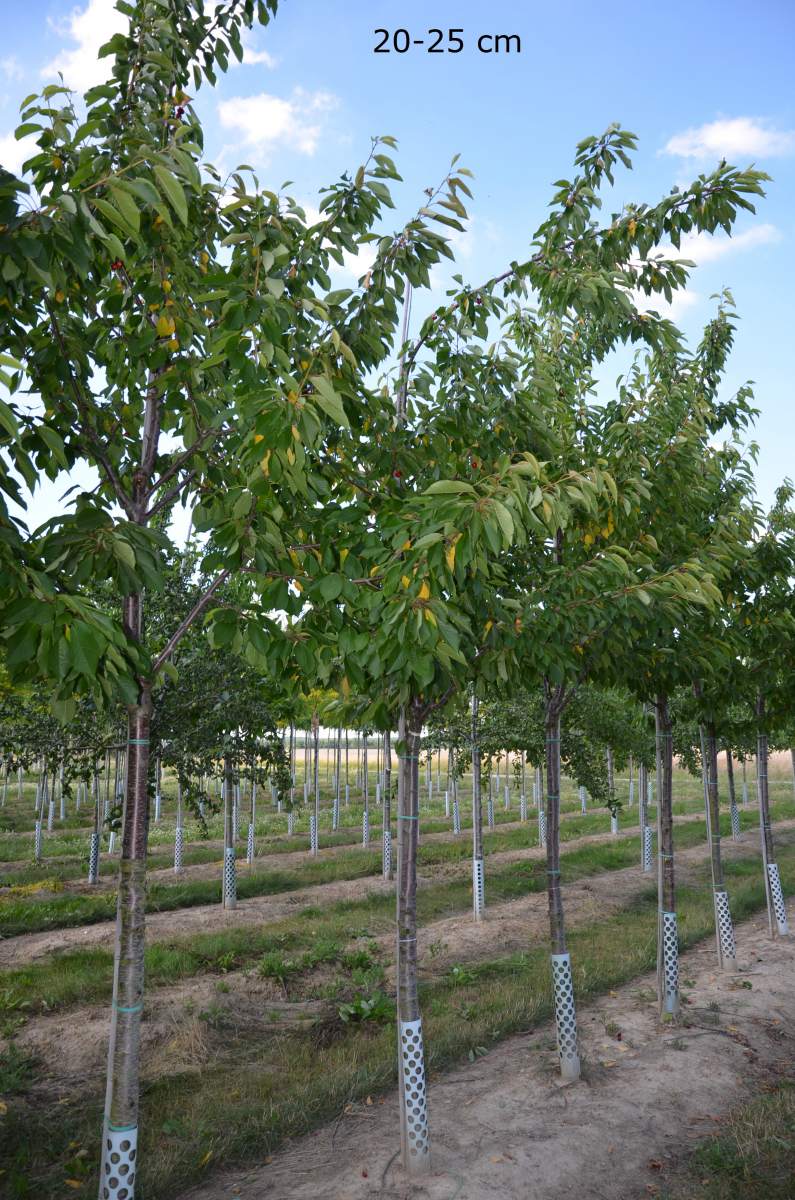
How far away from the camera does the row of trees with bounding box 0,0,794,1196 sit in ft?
9.76

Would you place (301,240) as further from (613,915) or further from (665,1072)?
(613,915)

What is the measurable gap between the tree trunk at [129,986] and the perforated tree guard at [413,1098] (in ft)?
6.05

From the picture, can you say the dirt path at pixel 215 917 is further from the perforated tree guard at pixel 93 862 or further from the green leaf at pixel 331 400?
the green leaf at pixel 331 400

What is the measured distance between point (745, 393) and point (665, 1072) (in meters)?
7.82

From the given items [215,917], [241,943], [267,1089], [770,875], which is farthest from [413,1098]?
[215,917]

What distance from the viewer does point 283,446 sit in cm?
300

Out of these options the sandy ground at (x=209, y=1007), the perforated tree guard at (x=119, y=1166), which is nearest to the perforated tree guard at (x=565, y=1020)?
the sandy ground at (x=209, y=1007)

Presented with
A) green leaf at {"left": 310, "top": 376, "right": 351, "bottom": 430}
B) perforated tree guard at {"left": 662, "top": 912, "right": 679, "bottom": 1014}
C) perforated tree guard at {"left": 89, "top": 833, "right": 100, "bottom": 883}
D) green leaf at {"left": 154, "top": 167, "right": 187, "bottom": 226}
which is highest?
green leaf at {"left": 154, "top": 167, "right": 187, "bottom": 226}

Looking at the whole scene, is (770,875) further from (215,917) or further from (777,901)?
(215,917)

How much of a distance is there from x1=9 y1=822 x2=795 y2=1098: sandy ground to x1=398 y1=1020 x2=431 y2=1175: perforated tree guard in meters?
2.79

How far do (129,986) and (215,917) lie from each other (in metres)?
10.3

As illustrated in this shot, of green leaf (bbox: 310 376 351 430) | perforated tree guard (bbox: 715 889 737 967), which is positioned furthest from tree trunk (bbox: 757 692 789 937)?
green leaf (bbox: 310 376 351 430)

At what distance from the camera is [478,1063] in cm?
697

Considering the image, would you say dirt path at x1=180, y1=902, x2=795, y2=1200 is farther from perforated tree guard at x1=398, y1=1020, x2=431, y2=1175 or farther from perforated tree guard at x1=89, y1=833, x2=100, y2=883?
perforated tree guard at x1=89, y1=833, x2=100, y2=883
